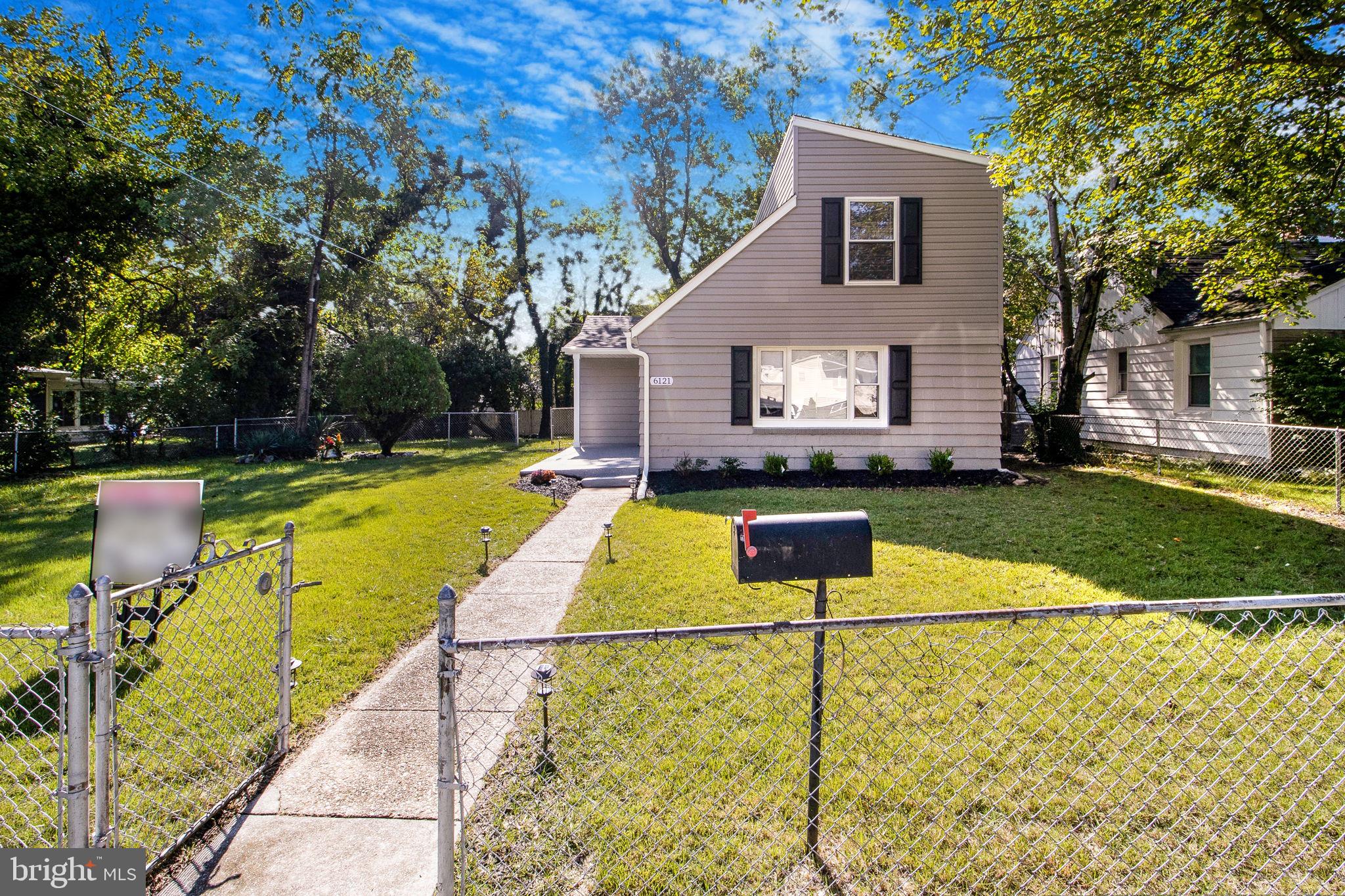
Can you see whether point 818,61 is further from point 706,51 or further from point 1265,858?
point 1265,858

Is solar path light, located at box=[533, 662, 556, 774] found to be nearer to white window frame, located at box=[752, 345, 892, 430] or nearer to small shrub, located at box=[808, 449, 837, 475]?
small shrub, located at box=[808, 449, 837, 475]

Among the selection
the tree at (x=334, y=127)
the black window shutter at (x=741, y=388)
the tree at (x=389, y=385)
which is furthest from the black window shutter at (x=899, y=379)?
the tree at (x=334, y=127)

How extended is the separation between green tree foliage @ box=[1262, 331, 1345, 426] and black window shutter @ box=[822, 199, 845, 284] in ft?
26.1

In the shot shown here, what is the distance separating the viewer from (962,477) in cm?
1154

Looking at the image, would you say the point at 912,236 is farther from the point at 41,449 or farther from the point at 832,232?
the point at 41,449

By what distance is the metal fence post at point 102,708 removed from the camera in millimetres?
1952

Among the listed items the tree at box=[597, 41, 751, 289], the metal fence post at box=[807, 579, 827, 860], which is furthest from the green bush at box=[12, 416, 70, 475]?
the tree at box=[597, 41, 751, 289]

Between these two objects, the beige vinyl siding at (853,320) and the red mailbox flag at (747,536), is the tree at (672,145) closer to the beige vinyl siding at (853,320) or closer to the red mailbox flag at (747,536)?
the beige vinyl siding at (853,320)

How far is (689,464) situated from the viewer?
1191cm

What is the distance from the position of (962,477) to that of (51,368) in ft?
96.6

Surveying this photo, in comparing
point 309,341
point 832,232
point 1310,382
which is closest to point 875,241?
point 832,232

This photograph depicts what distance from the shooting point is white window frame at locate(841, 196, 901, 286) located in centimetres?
A: 1160

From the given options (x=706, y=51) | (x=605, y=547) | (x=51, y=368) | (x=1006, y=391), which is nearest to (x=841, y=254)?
(x=605, y=547)

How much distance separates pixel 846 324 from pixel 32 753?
1125 cm
